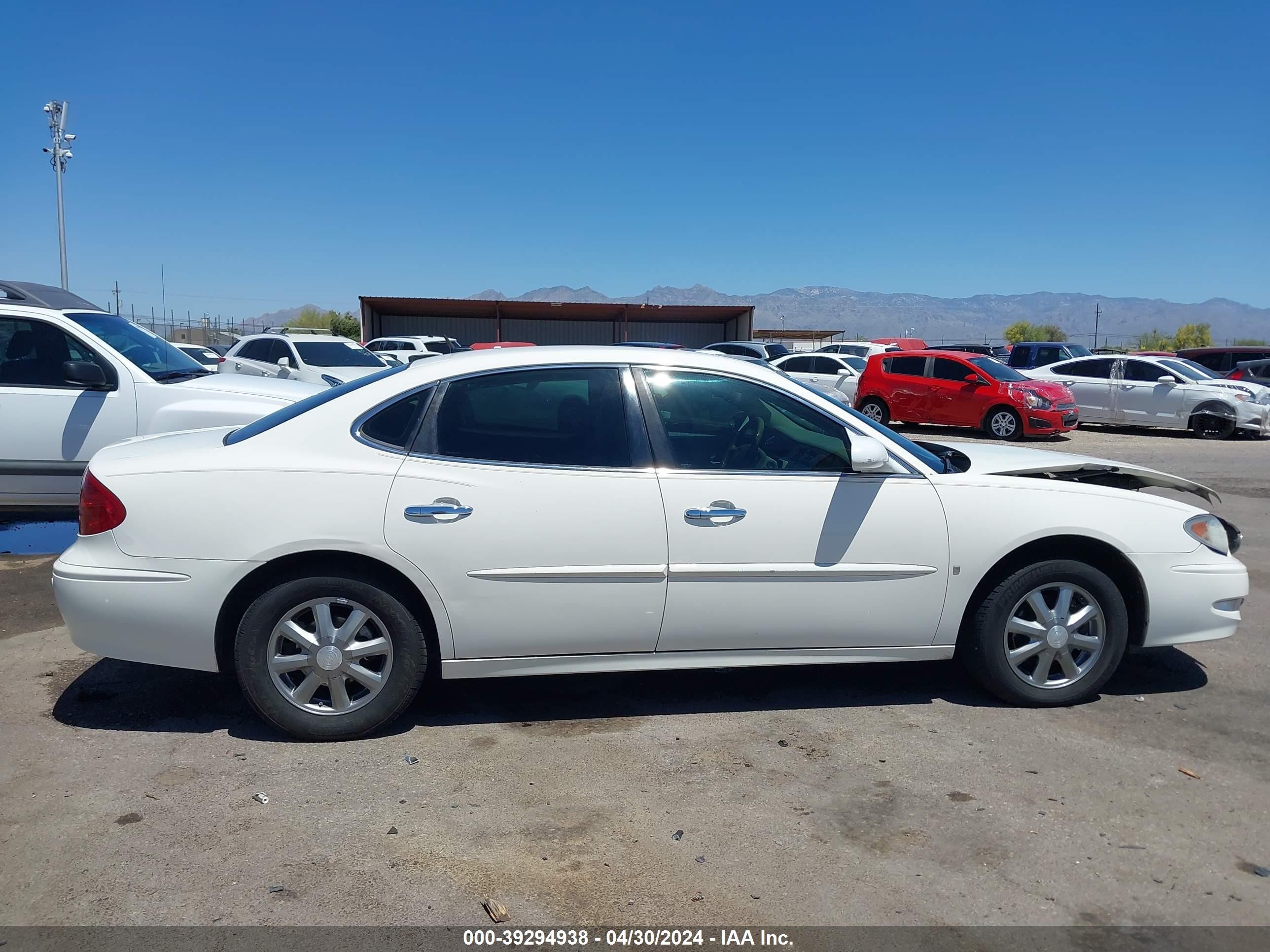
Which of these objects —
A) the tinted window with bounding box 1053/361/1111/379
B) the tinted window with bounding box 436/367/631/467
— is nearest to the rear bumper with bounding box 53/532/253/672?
the tinted window with bounding box 436/367/631/467

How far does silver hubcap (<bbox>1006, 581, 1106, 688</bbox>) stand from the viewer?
424cm

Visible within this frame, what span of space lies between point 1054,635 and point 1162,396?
16392 millimetres

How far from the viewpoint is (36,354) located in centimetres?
728

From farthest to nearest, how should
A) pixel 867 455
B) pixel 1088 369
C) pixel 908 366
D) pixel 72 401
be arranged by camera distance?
pixel 1088 369 < pixel 908 366 < pixel 72 401 < pixel 867 455

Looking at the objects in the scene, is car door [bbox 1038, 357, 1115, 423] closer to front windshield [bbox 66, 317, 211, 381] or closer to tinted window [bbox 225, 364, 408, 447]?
front windshield [bbox 66, 317, 211, 381]

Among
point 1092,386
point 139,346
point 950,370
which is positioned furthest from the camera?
point 1092,386

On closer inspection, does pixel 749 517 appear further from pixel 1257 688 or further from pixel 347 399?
pixel 1257 688

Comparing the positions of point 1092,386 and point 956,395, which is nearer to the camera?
point 956,395

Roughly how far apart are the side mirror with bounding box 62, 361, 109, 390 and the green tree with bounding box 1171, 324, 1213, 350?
69608mm

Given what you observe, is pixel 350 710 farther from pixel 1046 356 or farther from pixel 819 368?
pixel 1046 356

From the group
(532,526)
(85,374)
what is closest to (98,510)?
(532,526)

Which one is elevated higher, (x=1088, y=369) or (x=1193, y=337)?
(x=1193, y=337)

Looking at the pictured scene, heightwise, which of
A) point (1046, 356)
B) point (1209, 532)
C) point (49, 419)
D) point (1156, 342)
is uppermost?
point (1156, 342)

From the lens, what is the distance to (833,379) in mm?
21344
